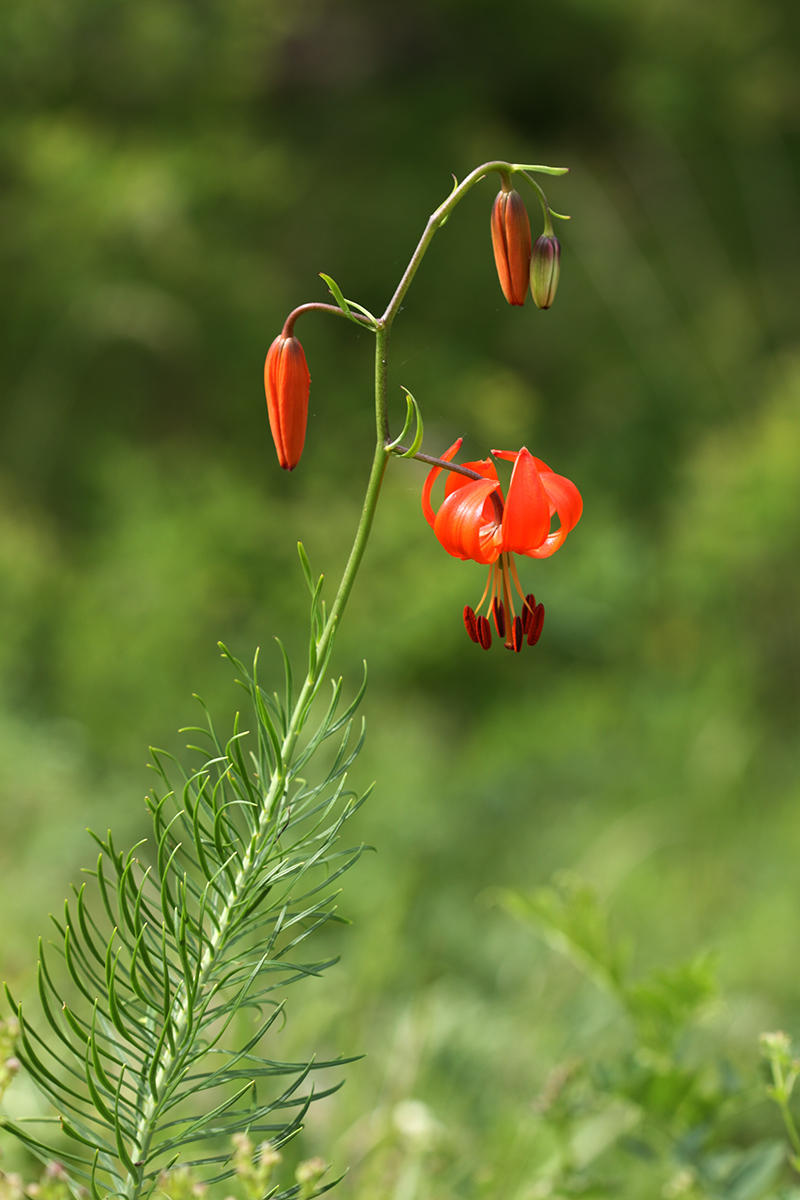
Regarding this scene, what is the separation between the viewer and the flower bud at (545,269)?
45 centimetres

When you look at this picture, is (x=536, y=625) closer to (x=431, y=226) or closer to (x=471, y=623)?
(x=471, y=623)

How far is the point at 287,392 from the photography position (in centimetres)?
42

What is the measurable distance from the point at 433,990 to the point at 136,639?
41.9 inches

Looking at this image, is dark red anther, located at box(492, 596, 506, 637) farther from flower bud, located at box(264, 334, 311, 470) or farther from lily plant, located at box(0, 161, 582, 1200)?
flower bud, located at box(264, 334, 311, 470)

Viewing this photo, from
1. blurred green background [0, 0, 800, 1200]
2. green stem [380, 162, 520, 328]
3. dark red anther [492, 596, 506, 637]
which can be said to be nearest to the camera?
green stem [380, 162, 520, 328]

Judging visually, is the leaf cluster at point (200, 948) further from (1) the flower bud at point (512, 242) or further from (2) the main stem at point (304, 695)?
(1) the flower bud at point (512, 242)

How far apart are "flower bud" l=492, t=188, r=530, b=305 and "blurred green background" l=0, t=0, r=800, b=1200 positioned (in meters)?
0.62

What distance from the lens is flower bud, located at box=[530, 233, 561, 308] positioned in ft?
1.48

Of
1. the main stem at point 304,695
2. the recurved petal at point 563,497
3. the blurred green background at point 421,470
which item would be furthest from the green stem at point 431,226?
the blurred green background at point 421,470

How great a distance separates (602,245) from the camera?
338 cm

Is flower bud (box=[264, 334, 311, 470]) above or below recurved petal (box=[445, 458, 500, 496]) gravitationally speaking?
above

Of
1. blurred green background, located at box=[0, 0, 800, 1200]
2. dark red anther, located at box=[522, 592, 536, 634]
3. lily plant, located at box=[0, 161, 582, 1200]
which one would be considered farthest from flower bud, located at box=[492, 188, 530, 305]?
blurred green background, located at box=[0, 0, 800, 1200]

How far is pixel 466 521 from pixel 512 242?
5.1 inches

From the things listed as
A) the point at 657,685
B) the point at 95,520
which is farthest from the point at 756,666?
the point at 95,520
